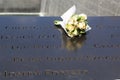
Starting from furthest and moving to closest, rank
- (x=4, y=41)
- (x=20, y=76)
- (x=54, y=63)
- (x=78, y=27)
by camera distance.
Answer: (x=78, y=27) → (x=4, y=41) → (x=54, y=63) → (x=20, y=76)

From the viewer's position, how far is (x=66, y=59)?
5.01 feet

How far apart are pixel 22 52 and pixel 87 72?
336 millimetres

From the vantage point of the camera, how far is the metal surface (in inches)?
55.8

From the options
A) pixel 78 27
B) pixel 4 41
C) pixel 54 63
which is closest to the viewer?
pixel 54 63

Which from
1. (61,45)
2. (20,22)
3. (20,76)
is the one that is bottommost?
(20,76)

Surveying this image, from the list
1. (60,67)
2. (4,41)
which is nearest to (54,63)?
(60,67)

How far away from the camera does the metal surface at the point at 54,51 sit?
1.42m

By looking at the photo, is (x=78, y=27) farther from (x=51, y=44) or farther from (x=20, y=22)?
(x=20, y=22)

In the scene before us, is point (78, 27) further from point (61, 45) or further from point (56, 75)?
point (56, 75)

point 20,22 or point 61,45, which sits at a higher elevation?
point 20,22

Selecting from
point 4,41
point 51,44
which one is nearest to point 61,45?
point 51,44

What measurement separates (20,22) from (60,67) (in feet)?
1.68

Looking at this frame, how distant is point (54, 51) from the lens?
158 centimetres

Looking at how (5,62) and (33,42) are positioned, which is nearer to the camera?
(5,62)
